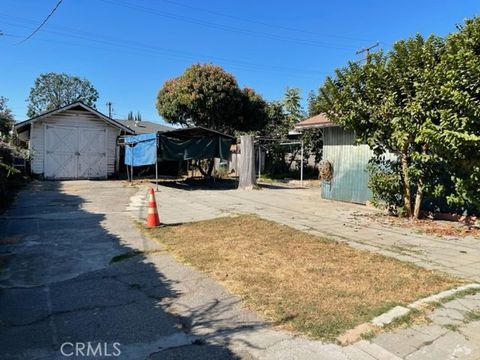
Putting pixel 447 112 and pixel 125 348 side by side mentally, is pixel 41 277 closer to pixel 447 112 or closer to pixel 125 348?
pixel 125 348

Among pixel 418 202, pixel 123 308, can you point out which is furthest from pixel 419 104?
pixel 123 308

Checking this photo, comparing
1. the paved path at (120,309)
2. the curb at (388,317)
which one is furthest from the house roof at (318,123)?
the curb at (388,317)

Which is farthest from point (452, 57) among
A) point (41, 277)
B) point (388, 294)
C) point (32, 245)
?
point (32, 245)

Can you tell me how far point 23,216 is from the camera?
9844mm

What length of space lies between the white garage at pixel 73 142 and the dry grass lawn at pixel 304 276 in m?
14.5

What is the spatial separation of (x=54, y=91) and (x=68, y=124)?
4595cm

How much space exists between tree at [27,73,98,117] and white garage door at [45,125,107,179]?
43023 mm

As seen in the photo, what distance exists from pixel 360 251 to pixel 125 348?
4.20 metres

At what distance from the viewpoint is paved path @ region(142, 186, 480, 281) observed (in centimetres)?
Result: 633

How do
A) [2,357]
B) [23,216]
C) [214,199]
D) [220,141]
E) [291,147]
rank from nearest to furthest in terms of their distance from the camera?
[2,357] < [23,216] < [214,199] < [220,141] < [291,147]

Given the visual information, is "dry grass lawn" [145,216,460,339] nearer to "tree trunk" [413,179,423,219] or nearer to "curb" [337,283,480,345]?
"curb" [337,283,480,345]

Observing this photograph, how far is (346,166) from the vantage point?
12922mm

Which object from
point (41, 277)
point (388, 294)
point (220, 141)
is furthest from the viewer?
point (220, 141)

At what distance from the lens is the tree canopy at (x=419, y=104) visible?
6.21 meters
